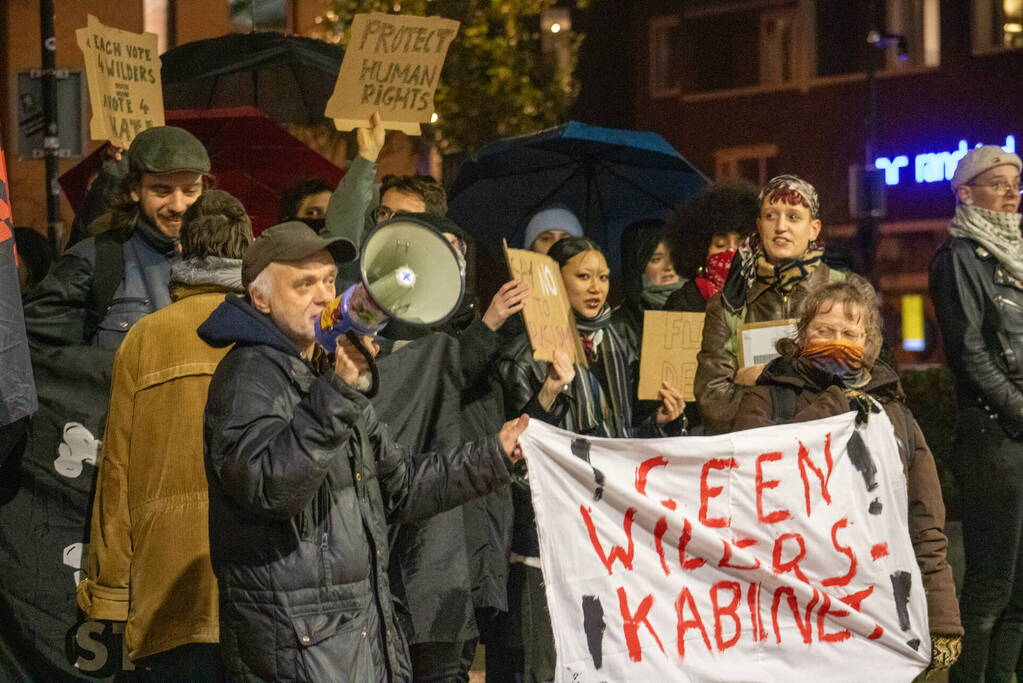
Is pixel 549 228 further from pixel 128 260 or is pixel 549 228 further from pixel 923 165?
pixel 923 165

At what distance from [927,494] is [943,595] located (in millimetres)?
351

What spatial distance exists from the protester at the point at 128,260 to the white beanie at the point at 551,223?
2312 millimetres

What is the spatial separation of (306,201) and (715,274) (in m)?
1.91

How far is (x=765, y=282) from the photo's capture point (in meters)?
6.11

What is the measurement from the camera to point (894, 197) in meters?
30.9

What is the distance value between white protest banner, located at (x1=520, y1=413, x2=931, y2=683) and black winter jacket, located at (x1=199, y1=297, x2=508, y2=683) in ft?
3.19

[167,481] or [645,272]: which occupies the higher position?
[645,272]

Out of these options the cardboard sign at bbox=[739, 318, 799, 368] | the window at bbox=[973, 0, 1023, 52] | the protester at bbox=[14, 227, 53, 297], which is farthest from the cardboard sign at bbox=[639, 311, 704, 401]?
the window at bbox=[973, 0, 1023, 52]

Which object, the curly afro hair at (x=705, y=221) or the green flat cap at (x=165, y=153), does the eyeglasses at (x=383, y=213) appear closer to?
the green flat cap at (x=165, y=153)

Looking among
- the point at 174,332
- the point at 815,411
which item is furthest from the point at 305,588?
the point at 815,411

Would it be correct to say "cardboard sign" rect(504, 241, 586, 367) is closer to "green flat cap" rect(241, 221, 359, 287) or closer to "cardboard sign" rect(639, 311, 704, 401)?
"cardboard sign" rect(639, 311, 704, 401)

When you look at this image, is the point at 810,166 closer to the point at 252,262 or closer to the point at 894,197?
the point at 894,197

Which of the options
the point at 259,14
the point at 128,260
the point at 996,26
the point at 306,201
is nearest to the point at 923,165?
the point at 996,26

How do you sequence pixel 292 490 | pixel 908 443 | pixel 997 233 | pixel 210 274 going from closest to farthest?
pixel 292 490 < pixel 210 274 < pixel 908 443 < pixel 997 233
